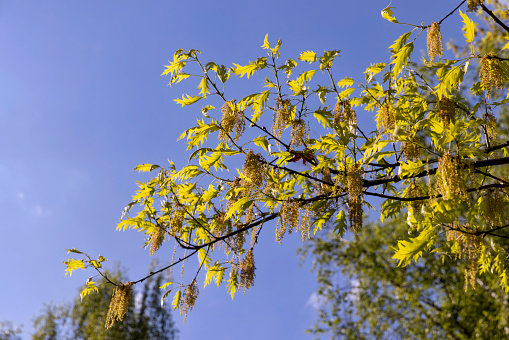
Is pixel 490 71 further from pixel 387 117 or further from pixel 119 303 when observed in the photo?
pixel 119 303

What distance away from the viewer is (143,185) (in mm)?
5242

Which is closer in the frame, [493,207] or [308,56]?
[493,207]

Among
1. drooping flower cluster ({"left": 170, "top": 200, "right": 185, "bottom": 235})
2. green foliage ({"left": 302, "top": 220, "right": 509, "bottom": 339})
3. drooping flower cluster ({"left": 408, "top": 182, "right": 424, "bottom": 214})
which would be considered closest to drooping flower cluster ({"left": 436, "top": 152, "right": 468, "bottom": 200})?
drooping flower cluster ({"left": 408, "top": 182, "right": 424, "bottom": 214})

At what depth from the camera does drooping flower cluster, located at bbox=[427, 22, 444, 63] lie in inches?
148

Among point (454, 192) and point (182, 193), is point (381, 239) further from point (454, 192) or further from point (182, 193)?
point (454, 192)

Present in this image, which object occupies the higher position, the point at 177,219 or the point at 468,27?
the point at 468,27

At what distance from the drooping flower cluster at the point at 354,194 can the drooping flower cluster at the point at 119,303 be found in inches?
93.9

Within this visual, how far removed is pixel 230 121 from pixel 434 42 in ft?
5.85

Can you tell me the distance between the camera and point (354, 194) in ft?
11.7

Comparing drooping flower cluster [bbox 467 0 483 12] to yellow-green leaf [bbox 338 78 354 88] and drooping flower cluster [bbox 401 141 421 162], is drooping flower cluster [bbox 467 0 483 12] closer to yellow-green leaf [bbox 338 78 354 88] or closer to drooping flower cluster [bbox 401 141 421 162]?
drooping flower cluster [bbox 401 141 421 162]

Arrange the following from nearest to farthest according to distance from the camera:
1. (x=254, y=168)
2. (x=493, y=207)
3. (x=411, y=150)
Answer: (x=411, y=150) → (x=254, y=168) → (x=493, y=207)

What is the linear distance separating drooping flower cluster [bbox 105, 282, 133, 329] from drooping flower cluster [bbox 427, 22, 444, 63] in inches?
140

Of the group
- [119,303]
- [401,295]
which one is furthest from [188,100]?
[401,295]

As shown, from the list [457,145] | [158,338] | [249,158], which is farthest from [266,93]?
[158,338]
